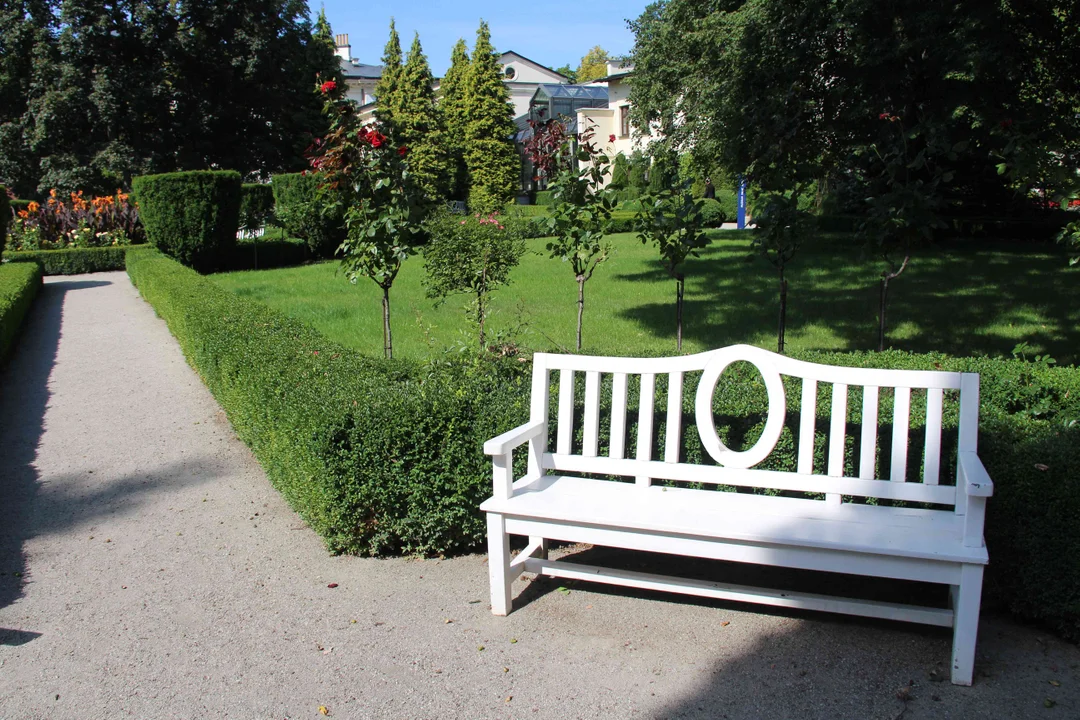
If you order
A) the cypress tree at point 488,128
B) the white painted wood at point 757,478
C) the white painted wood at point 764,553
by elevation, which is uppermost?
the cypress tree at point 488,128

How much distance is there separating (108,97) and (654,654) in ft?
94.2

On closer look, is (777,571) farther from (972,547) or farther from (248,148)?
(248,148)

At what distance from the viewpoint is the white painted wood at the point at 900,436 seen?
10.9 feet

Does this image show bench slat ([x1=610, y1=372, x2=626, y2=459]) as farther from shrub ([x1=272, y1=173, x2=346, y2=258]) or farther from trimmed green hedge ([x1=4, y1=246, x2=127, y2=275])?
trimmed green hedge ([x1=4, y1=246, x2=127, y2=275])

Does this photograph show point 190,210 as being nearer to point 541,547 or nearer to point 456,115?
point 541,547

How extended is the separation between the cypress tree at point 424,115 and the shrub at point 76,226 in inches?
635

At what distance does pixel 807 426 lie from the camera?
347 cm

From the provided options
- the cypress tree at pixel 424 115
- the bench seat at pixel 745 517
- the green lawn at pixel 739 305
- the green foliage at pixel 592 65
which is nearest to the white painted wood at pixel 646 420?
the bench seat at pixel 745 517

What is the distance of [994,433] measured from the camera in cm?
337

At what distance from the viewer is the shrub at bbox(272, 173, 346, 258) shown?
19000 millimetres

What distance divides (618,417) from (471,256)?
11.6 ft

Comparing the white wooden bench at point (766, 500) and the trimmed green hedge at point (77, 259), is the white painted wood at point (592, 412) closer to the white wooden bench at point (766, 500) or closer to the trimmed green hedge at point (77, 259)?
the white wooden bench at point (766, 500)

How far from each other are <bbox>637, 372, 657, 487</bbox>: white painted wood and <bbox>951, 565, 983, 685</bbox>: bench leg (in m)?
1.31

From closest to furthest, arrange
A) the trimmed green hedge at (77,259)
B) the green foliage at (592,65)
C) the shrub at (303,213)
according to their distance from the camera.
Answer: the shrub at (303,213) → the trimmed green hedge at (77,259) → the green foliage at (592,65)
